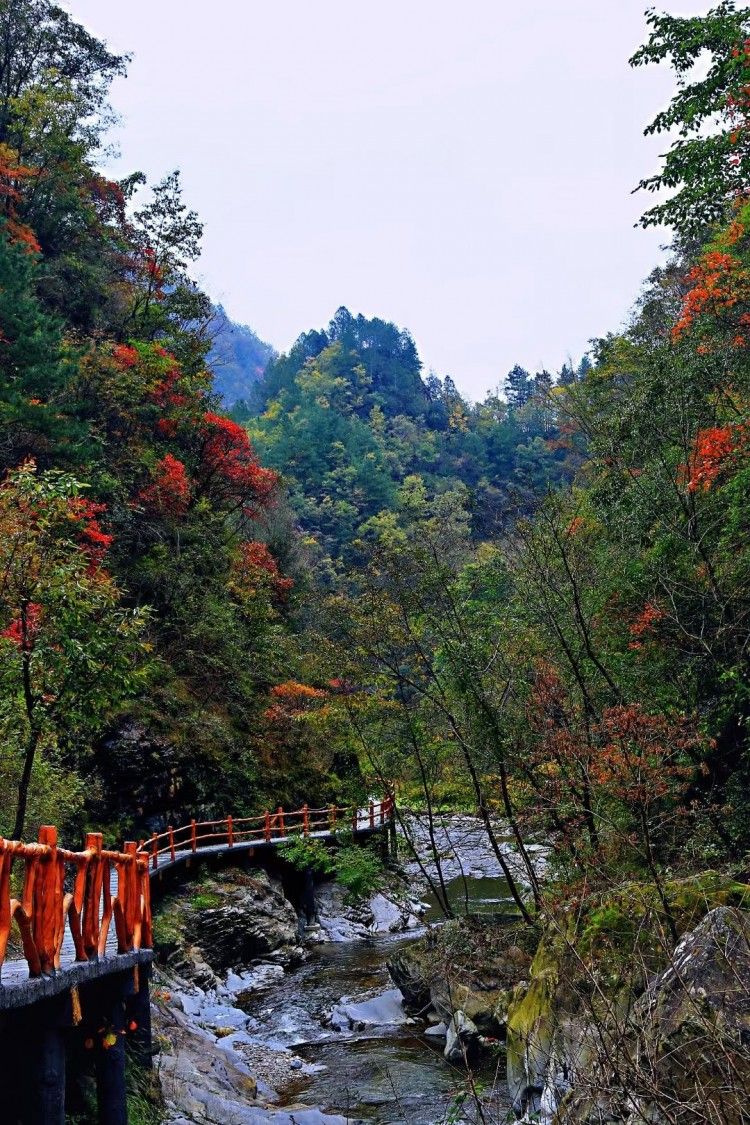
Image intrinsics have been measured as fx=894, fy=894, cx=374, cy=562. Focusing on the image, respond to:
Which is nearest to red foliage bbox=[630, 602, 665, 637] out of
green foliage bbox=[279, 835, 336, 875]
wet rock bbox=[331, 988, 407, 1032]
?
wet rock bbox=[331, 988, 407, 1032]

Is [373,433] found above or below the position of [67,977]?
above

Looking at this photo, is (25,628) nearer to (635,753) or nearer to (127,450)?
(635,753)

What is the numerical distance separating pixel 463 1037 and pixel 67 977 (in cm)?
680

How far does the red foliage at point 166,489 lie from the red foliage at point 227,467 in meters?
3.51

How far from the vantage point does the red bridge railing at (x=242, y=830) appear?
57.0ft

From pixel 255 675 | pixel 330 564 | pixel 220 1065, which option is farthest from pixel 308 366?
pixel 220 1065

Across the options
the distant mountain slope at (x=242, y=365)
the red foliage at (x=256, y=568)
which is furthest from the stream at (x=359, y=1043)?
the distant mountain slope at (x=242, y=365)

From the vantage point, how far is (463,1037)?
36.2 feet

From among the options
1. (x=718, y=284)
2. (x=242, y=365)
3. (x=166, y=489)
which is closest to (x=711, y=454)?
(x=718, y=284)

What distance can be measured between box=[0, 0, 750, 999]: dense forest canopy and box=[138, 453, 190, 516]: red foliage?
7cm

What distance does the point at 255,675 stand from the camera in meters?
24.4

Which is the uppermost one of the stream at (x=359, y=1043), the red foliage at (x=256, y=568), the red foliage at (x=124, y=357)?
the red foliage at (x=124, y=357)

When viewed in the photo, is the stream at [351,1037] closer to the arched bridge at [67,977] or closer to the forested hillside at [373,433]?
the arched bridge at [67,977]

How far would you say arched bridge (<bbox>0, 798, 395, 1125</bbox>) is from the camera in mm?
5395
